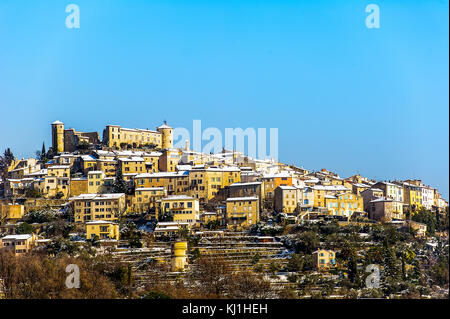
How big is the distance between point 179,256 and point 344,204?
13.0 meters

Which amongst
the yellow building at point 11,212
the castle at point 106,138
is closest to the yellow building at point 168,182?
the yellow building at point 11,212

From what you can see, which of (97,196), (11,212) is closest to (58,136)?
(11,212)

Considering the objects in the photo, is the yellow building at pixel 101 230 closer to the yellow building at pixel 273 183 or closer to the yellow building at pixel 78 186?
the yellow building at pixel 78 186

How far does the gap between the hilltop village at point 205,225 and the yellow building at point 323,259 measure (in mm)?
54

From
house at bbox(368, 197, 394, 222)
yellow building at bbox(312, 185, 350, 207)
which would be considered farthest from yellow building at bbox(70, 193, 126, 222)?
house at bbox(368, 197, 394, 222)

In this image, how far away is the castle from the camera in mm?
60656

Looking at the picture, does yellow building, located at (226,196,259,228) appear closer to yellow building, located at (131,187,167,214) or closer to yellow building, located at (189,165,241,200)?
yellow building, located at (189,165,241,200)

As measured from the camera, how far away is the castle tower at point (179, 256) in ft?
136

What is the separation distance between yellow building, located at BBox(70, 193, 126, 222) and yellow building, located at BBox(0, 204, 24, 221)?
11.3ft

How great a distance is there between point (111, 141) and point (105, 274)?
2208 centimetres

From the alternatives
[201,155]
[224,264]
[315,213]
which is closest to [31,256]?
[224,264]

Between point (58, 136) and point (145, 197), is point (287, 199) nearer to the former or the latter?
point (145, 197)

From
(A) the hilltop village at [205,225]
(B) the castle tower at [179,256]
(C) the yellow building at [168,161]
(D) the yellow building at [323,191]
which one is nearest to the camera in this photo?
(A) the hilltop village at [205,225]
